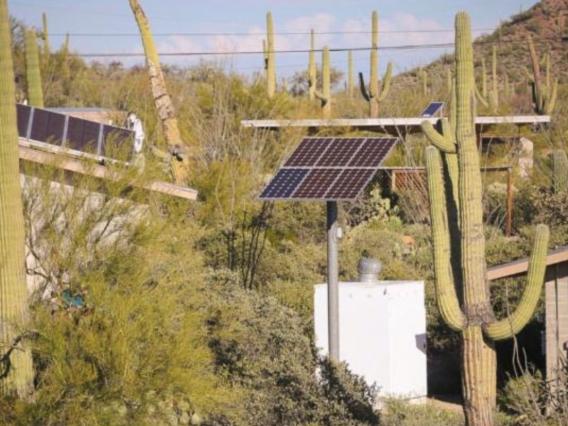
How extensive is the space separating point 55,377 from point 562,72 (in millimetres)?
53082

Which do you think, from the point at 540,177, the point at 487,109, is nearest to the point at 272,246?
the point at 540,177

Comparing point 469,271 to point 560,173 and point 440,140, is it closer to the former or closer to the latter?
point 440,140

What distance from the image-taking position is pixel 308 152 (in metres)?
12.5

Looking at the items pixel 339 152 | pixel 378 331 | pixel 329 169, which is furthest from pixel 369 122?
pixel 329 169

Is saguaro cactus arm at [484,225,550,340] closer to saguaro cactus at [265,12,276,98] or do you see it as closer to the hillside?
saguaro cactus at [265,12,276,98]

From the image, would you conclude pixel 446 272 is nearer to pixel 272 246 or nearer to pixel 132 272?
pixel 132 272

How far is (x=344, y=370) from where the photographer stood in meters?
10.5

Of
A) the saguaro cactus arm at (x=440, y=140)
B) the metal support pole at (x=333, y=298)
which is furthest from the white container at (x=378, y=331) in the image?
the saguaro cactus arm at (x=440, y=140)

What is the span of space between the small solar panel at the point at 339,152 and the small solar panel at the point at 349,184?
301 mm

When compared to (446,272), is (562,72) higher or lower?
higher

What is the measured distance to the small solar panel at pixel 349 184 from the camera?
35.9 ft

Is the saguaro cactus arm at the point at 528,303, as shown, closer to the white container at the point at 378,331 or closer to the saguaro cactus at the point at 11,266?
the saguaro cactus at the point at 11,266

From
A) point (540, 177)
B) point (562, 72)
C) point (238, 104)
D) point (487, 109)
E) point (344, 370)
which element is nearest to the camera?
point (344, 370)

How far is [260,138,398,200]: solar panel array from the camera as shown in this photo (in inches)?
441
